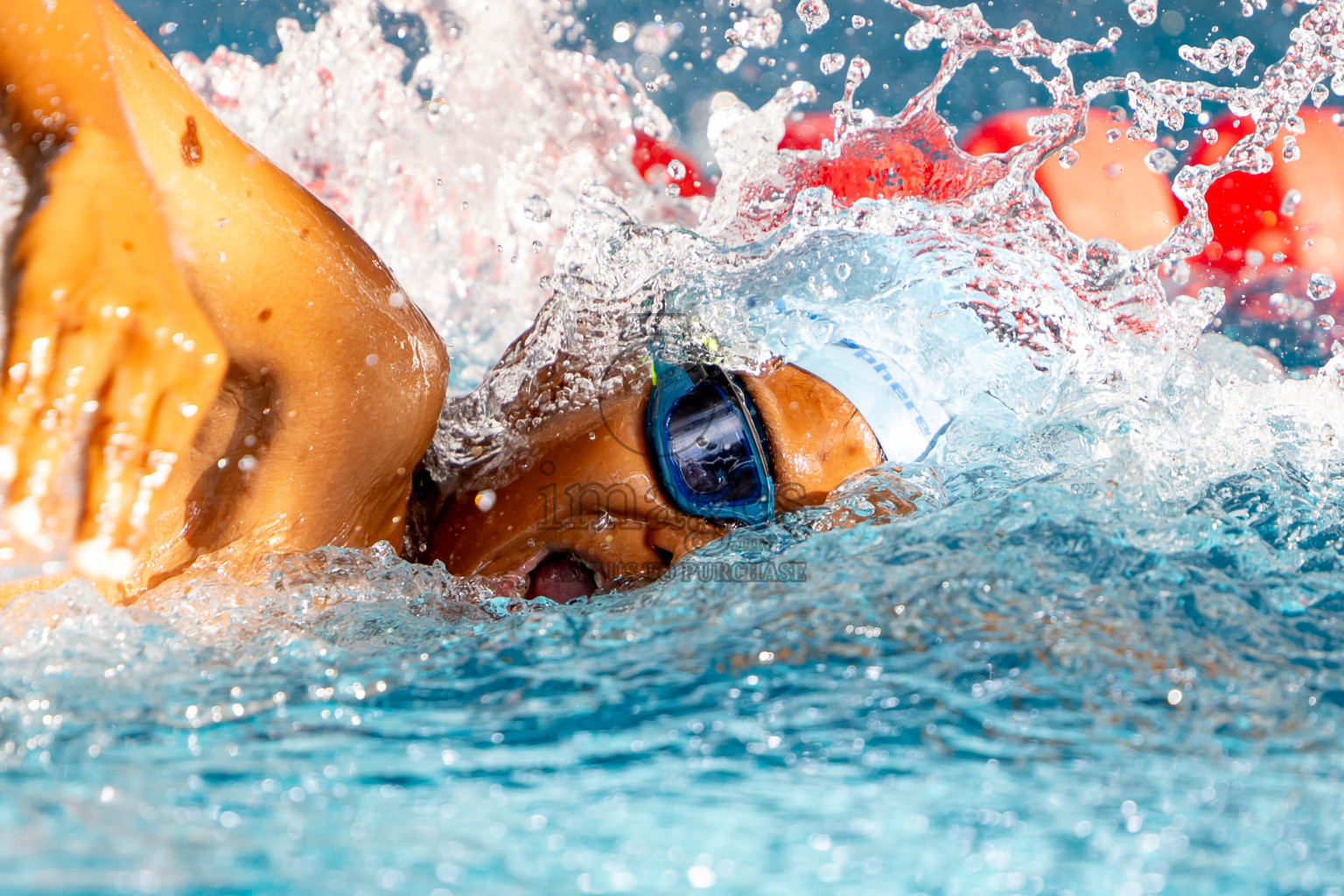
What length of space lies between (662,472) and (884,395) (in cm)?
39

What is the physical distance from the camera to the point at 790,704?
825 mm

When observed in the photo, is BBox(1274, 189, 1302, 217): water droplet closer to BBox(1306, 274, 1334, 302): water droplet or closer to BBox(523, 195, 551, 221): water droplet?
BBox(1306, 274, 1334, 302): water droplet

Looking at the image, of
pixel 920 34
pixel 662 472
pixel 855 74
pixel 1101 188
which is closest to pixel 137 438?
pixel 662 472

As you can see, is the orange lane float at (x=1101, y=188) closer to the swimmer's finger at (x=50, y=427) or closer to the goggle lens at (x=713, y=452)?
the goggle lens at (x=713, y=452)

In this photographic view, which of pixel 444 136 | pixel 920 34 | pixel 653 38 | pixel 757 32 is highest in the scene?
pixel 757 32

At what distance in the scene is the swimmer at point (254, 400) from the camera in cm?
94

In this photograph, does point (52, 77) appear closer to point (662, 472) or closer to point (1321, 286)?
point (662, 472)

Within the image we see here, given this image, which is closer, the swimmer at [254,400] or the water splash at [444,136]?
the swimmer at [254,400]

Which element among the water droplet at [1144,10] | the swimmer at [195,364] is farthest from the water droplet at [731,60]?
the swimmer at [195,364]

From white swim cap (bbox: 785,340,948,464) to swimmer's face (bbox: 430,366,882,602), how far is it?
0.02 metres

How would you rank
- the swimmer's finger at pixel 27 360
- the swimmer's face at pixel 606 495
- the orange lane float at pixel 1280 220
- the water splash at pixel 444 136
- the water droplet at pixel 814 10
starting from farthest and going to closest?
1. the orange lane float at pixel 1280 220
2. the water droplet at pixel 814 10
3. the water splash at pixel 444 136
4. the swimmer's face at pixel 606 495
5. the swimmer's finger at pixel 27 360

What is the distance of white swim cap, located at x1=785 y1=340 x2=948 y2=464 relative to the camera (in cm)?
162

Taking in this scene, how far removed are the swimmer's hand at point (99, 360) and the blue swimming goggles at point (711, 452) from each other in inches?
27.9

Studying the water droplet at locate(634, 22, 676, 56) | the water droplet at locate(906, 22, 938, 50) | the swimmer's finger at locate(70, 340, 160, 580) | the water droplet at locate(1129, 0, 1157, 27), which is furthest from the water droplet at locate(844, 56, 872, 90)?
the swimmer's finger at locate(70, 340, 160, 580)
